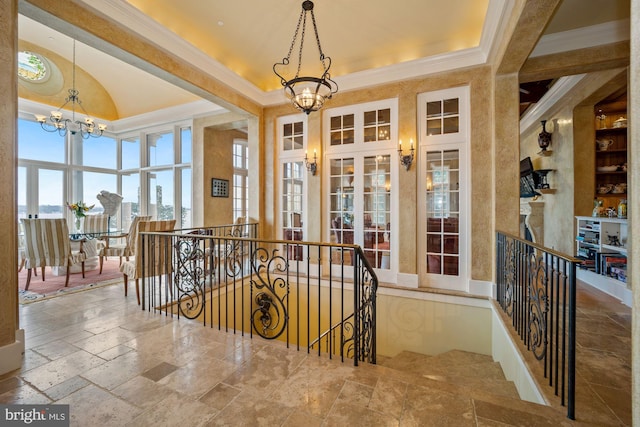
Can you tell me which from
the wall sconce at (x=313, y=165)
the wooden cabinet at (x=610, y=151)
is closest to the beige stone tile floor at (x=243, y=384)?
the wooden cabinet at (x=610, y=151)

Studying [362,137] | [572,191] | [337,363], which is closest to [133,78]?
[362,137]

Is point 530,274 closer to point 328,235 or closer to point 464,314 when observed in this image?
point 464,314

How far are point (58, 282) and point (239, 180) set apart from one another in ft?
13.8

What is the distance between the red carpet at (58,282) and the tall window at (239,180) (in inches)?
117

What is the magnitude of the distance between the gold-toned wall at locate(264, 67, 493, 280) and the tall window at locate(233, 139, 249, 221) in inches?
97.0

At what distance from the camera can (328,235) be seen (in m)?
5.14

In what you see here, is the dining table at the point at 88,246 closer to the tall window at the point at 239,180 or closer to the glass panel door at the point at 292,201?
the tall window at the point at 239,180

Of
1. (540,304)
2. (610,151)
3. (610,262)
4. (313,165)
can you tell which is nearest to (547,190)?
(610,151)

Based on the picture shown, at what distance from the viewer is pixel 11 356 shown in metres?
2.13

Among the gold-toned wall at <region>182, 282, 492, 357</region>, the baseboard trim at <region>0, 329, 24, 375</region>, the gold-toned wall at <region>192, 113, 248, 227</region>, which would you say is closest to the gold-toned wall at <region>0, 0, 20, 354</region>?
the baseboard trim at <region>0, 329, 24, 375</region>

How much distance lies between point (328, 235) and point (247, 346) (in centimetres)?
288

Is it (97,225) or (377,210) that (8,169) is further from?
(97,225)

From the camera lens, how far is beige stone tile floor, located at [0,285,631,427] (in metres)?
1.64

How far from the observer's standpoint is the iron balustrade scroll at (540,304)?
1672mm
